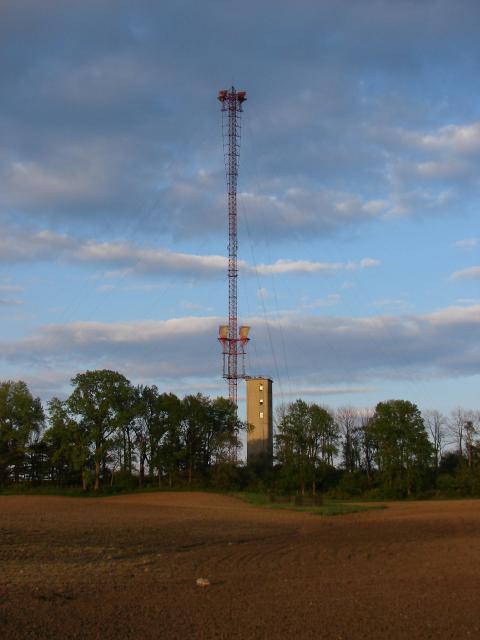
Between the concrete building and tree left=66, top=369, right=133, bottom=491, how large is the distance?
1465 centimetres

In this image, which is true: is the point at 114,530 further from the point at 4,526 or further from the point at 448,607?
the point at 448,607

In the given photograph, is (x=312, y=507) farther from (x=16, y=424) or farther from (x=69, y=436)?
(x=16, y=424)

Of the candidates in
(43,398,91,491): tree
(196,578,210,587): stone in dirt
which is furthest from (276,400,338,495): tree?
(196,578,210,587): stone in dirt

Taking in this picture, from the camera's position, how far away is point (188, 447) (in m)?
85.1

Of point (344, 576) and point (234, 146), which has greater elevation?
point (234, 146)

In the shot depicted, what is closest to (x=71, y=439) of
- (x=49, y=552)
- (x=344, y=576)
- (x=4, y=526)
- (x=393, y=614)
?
(x=4, y=526)

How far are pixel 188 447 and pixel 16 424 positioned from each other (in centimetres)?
2019

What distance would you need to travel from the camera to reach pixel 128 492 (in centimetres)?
7600

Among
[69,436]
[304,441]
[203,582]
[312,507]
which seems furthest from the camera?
[304,441]

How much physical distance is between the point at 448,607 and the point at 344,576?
464 cm

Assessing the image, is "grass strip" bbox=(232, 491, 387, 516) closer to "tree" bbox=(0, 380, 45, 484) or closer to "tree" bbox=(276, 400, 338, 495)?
"tree" bbox=(276, 400, 338, 495)

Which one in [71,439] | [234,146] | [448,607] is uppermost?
[234,146]

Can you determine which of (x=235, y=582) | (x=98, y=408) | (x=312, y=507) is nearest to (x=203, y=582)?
(x=235, y=582)

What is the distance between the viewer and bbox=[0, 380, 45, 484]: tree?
81688 mm
